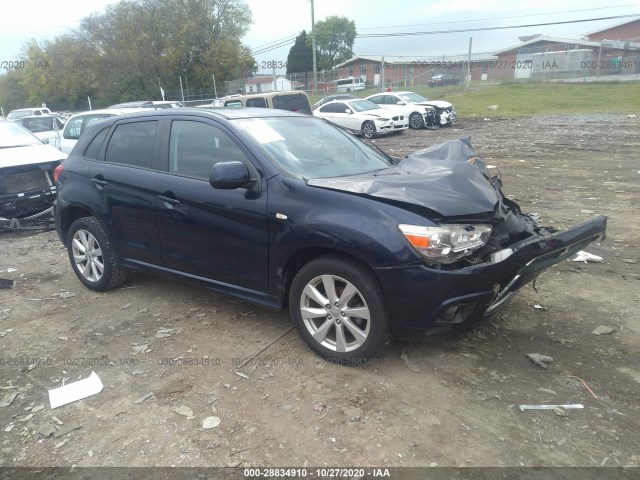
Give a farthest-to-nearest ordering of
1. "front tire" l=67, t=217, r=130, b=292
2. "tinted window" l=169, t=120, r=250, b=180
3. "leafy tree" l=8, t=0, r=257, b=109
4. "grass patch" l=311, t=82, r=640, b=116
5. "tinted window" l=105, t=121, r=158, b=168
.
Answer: "leafy tree" l=8, t=0, r=257, b=109, "grass patch" l=311, t=82, r=640, b=116, "front tire" l=67, t=217, r=130, b=292, "tinted window" l=105, t=121, r=158, b=168, "tinted window" l=169, t=120, r=250, b=180

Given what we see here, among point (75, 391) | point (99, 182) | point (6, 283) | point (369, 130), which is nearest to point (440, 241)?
point (75, 391)

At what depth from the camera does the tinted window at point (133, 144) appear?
14.6 ft

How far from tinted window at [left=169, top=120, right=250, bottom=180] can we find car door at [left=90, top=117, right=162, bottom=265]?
251 millimetres

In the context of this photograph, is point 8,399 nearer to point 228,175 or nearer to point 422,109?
point 228,175

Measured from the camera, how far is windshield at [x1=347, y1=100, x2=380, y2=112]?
1977cm

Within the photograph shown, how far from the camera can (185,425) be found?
2988mm

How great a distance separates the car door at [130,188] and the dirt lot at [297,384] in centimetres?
61

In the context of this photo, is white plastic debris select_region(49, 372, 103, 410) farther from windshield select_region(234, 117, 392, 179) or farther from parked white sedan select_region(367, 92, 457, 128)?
parked white sedan select_region(367, 92, 457, 128)

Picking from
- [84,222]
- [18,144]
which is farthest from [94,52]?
[84,222]

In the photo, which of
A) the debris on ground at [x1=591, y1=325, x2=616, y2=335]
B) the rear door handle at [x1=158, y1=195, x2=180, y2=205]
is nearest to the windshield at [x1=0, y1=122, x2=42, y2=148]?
the rear door handle at [x1=158, y1=195, x2=180, y2=205]

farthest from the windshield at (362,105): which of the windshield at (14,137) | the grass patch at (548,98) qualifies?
the windshield at (14,137)

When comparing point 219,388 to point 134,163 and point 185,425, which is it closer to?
point 185,425

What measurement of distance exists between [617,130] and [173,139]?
17.4 metres

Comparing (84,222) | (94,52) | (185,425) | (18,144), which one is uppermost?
(94,52)
